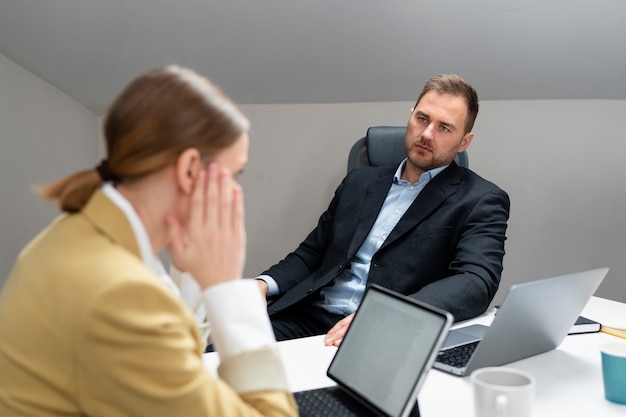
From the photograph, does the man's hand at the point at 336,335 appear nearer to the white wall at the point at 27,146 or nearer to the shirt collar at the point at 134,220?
the shirt collar at the point at 134,220

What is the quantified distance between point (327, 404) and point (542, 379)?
41 centimetres

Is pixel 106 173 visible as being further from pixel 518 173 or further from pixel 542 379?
pixel 518 173

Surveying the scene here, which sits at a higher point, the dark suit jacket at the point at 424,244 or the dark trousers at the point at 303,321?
the dark suit jacket at the point at 424,244

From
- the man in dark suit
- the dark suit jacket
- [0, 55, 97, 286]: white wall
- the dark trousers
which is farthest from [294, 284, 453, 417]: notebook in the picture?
[0, 55, 97, 286]: white wall

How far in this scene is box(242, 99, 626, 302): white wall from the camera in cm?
260

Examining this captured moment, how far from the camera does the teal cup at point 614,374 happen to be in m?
0.95

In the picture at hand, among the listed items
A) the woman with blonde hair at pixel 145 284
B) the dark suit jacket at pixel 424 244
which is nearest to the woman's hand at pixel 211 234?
the woman with blonde hair at pixel 145 284

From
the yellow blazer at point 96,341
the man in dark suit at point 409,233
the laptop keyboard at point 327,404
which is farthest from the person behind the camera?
the man in dark suit at point 409,233

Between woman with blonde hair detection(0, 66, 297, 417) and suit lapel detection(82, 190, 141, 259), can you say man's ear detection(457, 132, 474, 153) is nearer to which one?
woman with blonde hair detection(0, 66, 297, 417)

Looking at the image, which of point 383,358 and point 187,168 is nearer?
point 187,168

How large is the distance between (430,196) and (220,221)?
1117mm

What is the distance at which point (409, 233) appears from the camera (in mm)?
1819

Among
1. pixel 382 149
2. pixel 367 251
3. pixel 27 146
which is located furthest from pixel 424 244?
pixel 27 146

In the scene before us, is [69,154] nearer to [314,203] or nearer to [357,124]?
[314,203]
